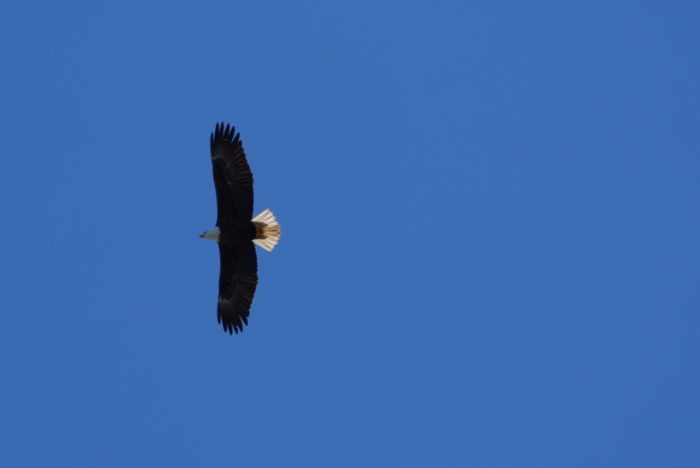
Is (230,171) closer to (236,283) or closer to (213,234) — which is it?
(213,234)

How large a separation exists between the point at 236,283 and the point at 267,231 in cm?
109

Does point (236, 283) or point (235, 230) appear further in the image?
point (236, 283)

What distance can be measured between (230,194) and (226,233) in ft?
2.19

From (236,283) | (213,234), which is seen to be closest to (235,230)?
(213,234)

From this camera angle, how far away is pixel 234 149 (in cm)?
1933

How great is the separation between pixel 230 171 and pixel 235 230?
977 mm

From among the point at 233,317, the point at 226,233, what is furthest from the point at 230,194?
the point at 233,317

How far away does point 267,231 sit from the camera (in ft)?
65.3

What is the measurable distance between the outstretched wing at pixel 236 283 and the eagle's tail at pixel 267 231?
0.19 metres

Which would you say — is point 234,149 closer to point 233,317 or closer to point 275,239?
point 275,239

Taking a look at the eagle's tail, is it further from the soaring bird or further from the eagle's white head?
the eagle's white head

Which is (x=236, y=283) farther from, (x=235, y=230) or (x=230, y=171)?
(x=230, y=171)

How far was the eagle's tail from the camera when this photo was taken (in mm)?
19875

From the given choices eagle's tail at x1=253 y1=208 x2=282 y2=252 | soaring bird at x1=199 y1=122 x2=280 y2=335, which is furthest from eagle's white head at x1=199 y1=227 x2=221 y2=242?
eagle's tail at x1=253 y1=208 x2=282 y2=252
